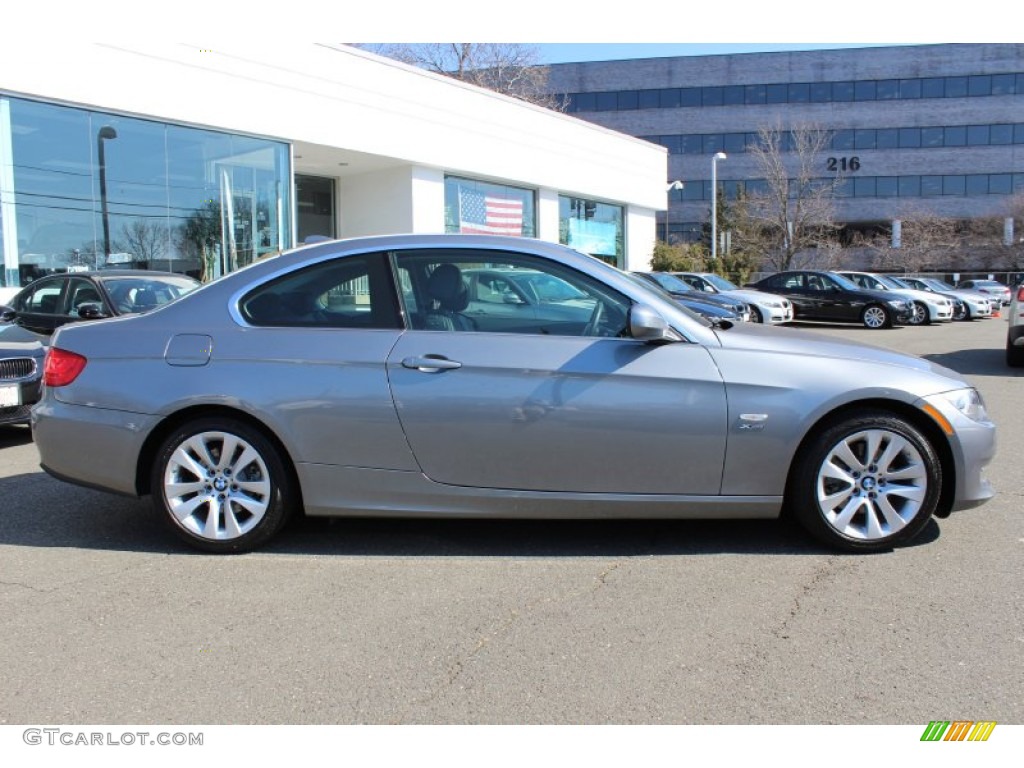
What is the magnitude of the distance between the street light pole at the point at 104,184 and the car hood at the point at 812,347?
1321cm

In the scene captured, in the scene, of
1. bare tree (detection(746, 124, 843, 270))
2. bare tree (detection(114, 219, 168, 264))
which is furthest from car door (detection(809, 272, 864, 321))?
bare tree (detection(746, 124, 843, 270))

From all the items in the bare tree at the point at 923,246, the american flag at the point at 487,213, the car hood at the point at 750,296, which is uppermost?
the bare tree at the point at 923,246

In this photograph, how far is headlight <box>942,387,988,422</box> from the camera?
167 inches

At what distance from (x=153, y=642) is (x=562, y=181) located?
78.0 feet

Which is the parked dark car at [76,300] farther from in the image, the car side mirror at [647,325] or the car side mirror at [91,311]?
the car side mirror at [647,325]

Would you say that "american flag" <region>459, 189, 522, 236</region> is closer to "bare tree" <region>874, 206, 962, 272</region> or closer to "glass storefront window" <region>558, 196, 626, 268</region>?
"glass storefront window" <region>558, 196, 626, 268</region>

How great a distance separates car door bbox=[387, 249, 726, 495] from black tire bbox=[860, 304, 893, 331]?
18.8 metres

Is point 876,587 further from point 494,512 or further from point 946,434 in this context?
point 494,512

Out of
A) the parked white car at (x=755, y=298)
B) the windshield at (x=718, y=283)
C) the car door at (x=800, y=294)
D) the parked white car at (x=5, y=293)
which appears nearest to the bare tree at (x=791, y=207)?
the car door at (x=800, y=294)

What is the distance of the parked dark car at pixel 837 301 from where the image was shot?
68.8 feet

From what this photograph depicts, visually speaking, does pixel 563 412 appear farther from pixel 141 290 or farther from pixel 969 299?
pixel 969 299

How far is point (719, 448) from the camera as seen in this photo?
4.10 meters
